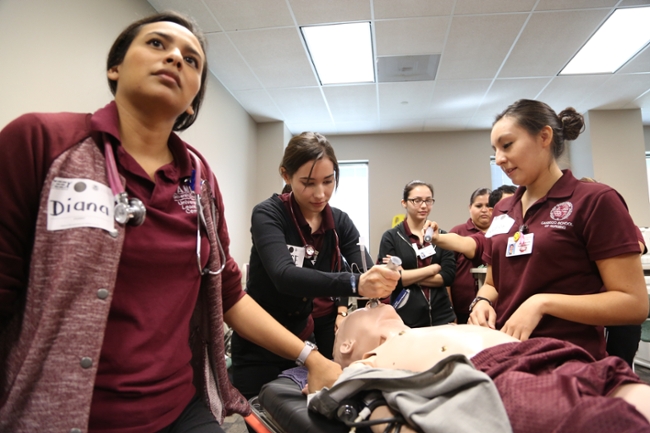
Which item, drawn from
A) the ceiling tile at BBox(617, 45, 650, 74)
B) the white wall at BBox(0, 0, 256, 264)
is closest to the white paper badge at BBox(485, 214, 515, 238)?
the white wall at BBox(0, 0, 256, 264)

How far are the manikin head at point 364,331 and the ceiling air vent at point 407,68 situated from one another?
3165 mm

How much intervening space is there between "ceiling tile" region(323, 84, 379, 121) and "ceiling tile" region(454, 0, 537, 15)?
1416 mm

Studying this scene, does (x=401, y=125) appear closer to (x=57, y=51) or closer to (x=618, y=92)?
(x=618, y=92)

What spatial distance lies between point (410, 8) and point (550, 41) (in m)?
1.49

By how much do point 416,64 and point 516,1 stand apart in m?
1.11

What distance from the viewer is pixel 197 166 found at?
3.08 feet

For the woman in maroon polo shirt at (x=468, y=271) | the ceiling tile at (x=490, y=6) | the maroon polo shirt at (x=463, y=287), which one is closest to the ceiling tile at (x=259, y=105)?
the ceiling tile at (x=490, y=6)

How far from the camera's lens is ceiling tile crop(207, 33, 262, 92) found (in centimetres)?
347

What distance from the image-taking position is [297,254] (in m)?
1.41

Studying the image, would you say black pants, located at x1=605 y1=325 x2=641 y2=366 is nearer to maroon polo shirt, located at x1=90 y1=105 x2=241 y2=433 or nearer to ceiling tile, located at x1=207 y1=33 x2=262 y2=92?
maroon polo shirt, located at x1=90 y1=105 x2=241 y2=433

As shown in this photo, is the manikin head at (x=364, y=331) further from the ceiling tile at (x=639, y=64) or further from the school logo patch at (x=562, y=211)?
the ceiling tile at (x=639, y=64)

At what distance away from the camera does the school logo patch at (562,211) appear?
1.12 m

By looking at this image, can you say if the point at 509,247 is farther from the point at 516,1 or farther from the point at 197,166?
the point at 516,1

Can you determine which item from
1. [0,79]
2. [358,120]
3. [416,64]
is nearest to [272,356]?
[0,79]
